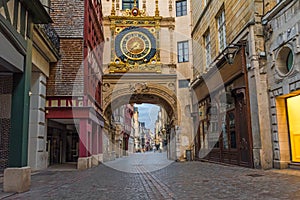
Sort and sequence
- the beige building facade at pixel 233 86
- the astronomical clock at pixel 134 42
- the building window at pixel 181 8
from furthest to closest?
1. the building window at pixel 181 8
2. the astronomical clock at pixel 134 42
3. the beige building facade at pixel 233 86

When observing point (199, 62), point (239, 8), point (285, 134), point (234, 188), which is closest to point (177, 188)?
point (234, 188)

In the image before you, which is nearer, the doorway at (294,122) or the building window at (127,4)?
the doorway at (294,122)

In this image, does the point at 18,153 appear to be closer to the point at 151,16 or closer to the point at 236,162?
the point at 236,162

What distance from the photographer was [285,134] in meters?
9.88

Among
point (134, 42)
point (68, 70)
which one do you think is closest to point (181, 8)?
point (134, 42)

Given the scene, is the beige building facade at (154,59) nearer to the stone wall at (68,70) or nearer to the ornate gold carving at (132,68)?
the ornate gold carving at (132,68)

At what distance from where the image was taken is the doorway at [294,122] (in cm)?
974

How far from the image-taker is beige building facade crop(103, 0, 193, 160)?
844 inches

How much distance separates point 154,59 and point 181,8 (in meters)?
4.37

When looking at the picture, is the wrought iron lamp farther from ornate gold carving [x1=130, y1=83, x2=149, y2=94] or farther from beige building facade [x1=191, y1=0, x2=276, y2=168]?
ornate gold carving [x1=130, y1=83, x2=149, y2=94]

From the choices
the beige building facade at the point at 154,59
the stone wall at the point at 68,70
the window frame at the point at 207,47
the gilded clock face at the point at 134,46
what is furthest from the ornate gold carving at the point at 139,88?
the stone wall at the point at 68,70

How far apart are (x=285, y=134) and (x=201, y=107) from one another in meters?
8.71

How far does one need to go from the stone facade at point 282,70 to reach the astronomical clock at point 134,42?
1193 cm

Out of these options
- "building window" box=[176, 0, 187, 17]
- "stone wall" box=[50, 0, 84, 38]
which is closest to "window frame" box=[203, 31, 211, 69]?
"building window" box=[176, 0, 187, 17]
